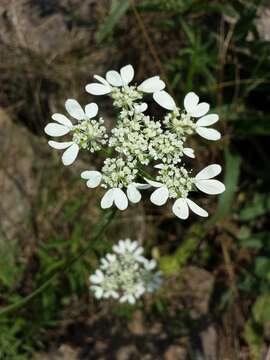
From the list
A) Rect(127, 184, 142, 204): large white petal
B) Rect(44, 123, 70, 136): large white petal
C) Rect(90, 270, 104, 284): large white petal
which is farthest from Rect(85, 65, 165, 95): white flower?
Rect(90, 270, 104, 284): large white petal

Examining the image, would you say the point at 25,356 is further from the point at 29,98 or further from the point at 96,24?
the point at 96,24

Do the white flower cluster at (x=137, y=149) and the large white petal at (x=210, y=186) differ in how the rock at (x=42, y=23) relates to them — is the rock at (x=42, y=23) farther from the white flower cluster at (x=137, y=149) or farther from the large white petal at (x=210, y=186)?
the large white petal at (x=210, y=186)

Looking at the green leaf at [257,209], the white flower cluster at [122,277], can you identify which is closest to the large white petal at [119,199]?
the white flower cluster at [122,277]

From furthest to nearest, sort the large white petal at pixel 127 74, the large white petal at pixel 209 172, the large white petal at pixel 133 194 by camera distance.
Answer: the large white petal at pixel 127 74
the large white petal at pixel 209 172
the large white petal at pixel 133 194

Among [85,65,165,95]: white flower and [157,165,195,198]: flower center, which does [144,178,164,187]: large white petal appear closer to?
[157,165,195,198]: flower center

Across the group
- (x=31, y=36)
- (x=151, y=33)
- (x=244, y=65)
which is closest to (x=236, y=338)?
(x=244, y=65)

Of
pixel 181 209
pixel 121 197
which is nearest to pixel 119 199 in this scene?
pixel 121 197

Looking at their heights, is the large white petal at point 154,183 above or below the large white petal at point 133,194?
above
